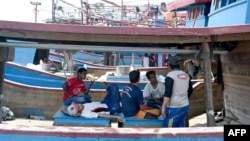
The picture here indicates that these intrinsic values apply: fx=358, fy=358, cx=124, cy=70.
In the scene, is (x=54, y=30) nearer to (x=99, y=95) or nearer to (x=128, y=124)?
(x=128, y=124)

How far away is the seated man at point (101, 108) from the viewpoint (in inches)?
226

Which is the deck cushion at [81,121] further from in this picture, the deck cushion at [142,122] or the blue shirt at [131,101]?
the blue shirt at [131,101]

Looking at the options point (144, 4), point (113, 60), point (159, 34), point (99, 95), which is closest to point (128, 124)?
point (159, 34)

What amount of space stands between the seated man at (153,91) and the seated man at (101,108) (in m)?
0.77

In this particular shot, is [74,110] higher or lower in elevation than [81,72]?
lower

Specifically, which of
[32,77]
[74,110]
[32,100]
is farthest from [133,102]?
[32,77]

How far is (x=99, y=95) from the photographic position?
11398 millimetres

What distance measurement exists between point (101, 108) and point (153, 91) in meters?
1.38

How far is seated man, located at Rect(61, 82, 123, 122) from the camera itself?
5734 millimetres

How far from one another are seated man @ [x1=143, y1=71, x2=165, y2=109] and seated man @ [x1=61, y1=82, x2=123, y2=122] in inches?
30.5

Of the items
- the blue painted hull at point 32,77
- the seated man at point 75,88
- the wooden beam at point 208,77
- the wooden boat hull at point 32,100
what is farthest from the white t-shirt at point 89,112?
the blue painted hull at point 32,77

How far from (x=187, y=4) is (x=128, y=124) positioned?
7.61 m

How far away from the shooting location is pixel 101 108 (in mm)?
6133

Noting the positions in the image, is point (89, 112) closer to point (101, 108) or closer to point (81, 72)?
point (101, 108)
